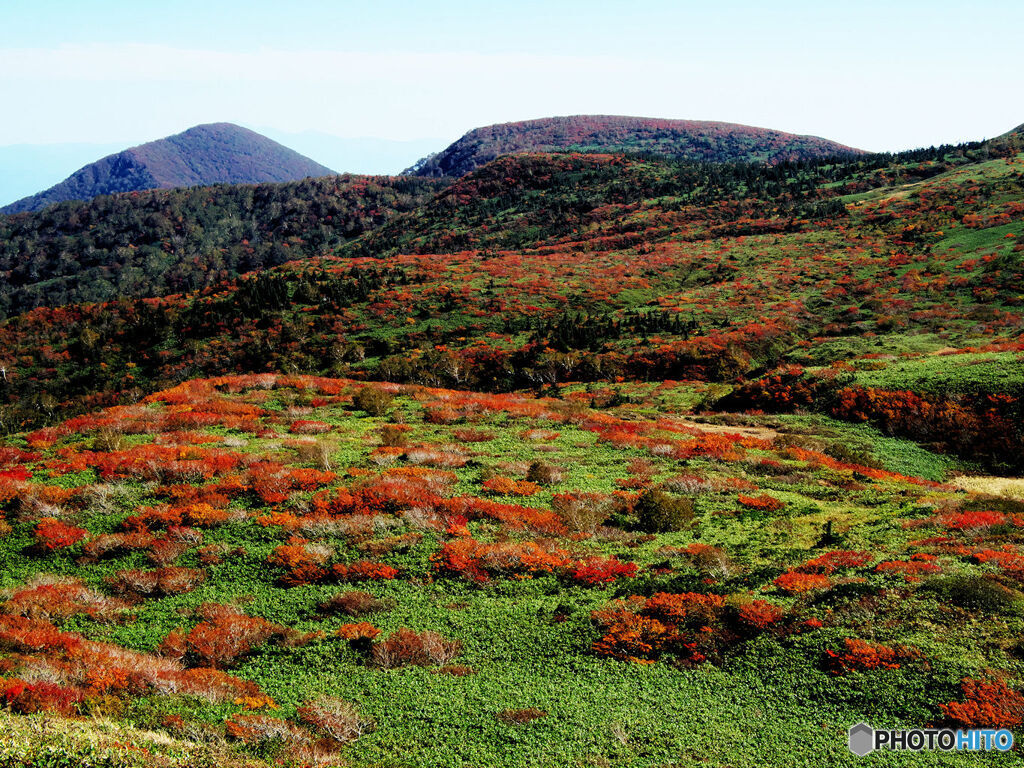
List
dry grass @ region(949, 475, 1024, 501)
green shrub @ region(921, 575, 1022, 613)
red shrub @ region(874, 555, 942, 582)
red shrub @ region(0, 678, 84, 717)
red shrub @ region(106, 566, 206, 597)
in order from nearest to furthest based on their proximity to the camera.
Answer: red shrub @ region(0, 678, 84, 717) < green shrub @ region(921, 575, 1022, 613) < red shrub @ region(874, 555, 942, 582) < red shrub @ region(106, 566, 206, 597) < dry grass @ region(949, 475, 1024, 501)

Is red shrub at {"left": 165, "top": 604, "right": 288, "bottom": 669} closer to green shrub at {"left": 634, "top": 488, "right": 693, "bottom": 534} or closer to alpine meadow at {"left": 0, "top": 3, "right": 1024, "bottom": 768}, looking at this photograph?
alpine meadow at {"left": 0, "top": 3, "right": 1024, "bottom": 768}

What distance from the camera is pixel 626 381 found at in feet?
142

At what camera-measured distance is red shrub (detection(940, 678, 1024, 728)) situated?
6.85 metres

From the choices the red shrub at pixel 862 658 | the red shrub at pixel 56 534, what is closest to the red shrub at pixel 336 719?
the red shrub at pixel 862 658

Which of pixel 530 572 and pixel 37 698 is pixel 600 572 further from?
pixel 37 698

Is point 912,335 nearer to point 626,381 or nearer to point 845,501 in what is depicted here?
point 626,381

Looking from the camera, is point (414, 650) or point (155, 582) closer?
point (414, 650)

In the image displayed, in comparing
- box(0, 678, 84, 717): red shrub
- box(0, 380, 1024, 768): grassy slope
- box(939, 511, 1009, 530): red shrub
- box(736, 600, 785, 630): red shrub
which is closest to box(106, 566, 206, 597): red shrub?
box(0, 380, 1024, 768): grassy slope

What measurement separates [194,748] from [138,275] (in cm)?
21235

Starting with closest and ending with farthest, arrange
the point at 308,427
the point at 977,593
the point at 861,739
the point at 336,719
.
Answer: the point at 861,739 → the point at 336,719 → the point at 977,593 → the point at 308,427

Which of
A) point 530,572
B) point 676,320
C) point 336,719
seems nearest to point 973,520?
point 530,572

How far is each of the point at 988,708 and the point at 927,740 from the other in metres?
0.88

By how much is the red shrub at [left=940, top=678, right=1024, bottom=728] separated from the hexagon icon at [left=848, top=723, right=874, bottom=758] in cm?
101

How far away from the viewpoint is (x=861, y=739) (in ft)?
23.3
